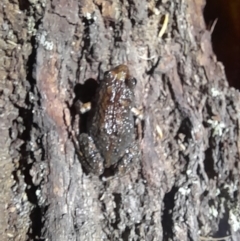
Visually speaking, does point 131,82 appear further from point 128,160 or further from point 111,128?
point 128,160

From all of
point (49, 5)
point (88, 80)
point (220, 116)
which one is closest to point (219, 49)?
point (220, 116)

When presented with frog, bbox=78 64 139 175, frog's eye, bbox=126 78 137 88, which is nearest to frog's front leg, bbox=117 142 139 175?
frog, bbox=78 64 139 175

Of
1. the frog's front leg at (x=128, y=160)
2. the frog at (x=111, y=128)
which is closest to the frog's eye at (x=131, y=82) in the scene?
the frog at (x=111, y=128)

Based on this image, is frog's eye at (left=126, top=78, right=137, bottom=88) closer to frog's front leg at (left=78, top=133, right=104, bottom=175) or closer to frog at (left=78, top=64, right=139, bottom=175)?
frog at (left=78, top=64, right=139, bottom=175)

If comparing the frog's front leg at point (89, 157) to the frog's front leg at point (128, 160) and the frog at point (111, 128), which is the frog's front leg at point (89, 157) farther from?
the frog's front leg at point (128, 160)

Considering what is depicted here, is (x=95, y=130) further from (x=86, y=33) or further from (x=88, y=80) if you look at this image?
(x=86, y=33)

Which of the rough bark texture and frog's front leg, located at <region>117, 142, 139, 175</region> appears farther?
frog's front leg, located at <region>117, 142, 139, 175</region>

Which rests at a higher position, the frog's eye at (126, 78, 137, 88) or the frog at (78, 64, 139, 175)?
the frog's eye at (126, 78, 137, 88)
